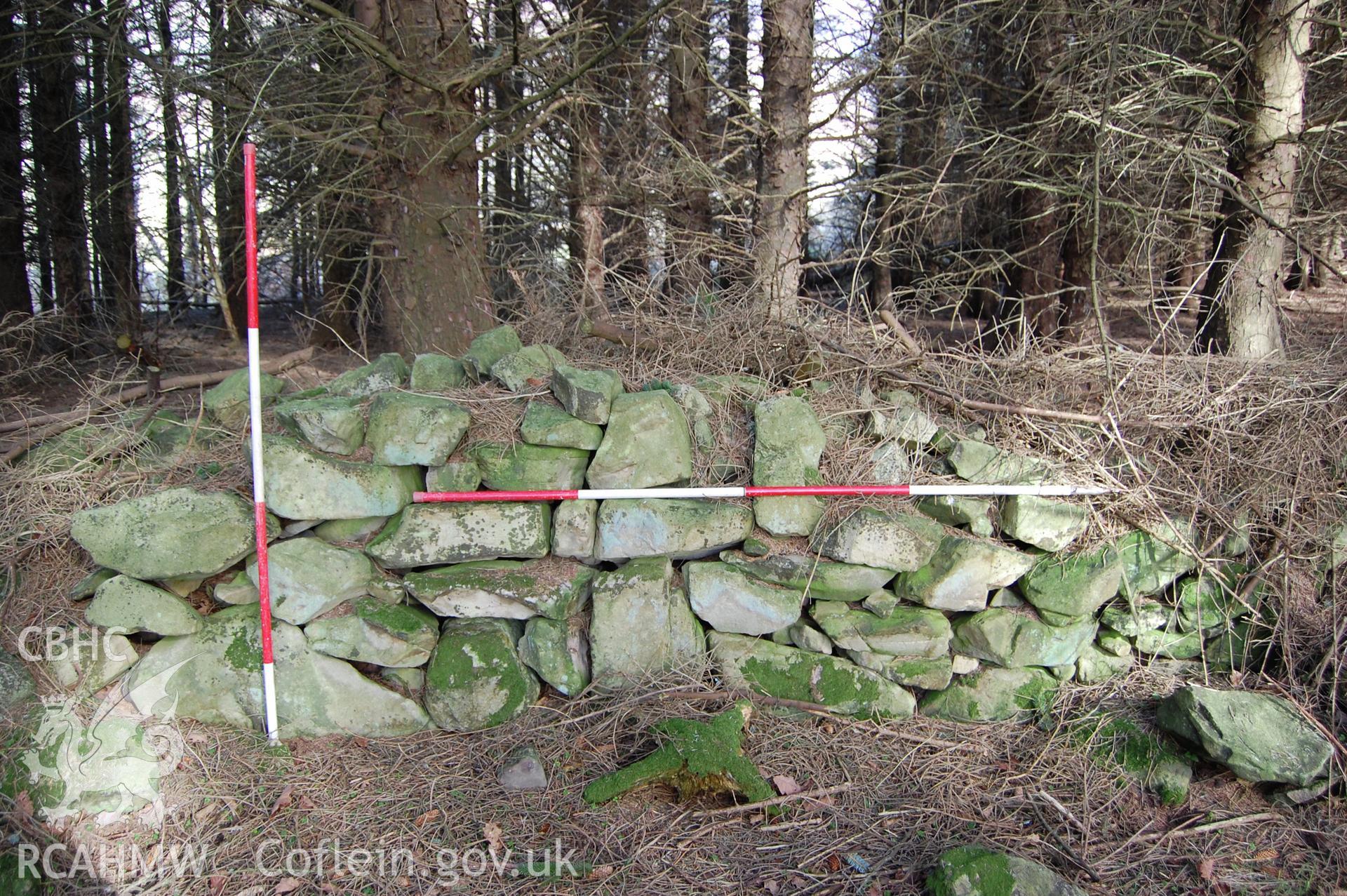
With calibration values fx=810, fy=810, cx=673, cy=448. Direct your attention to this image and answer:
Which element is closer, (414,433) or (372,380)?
(414,433)

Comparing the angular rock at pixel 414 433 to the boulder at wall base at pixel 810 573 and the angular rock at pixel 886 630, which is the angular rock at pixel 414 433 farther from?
the angular rock at pixel 886 630

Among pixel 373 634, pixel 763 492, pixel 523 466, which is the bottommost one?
pixel 373 634

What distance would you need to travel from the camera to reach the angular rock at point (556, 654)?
11.1 ft

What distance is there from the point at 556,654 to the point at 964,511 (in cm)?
187

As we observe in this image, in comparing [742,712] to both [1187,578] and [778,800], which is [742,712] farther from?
[1187,578]

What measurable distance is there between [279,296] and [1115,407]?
12.8m

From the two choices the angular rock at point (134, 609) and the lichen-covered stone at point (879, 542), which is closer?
the angular rock at point (134, 609)

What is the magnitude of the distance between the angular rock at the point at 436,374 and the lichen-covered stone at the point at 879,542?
1.83 meters

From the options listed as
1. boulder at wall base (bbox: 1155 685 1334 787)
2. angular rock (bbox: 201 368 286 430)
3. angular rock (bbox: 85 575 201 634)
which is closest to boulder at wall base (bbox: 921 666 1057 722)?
boulder at wall base (bbox: 1155 685 1334 787)

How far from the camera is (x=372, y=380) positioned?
3.79 metres

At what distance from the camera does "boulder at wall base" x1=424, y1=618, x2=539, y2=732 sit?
3334mm

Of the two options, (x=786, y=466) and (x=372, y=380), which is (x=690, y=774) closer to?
(x=786, y=466)

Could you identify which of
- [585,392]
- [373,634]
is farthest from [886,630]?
[373,634]

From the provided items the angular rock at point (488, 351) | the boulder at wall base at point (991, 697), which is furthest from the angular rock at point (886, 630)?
the angular rock at point (488, 351)
